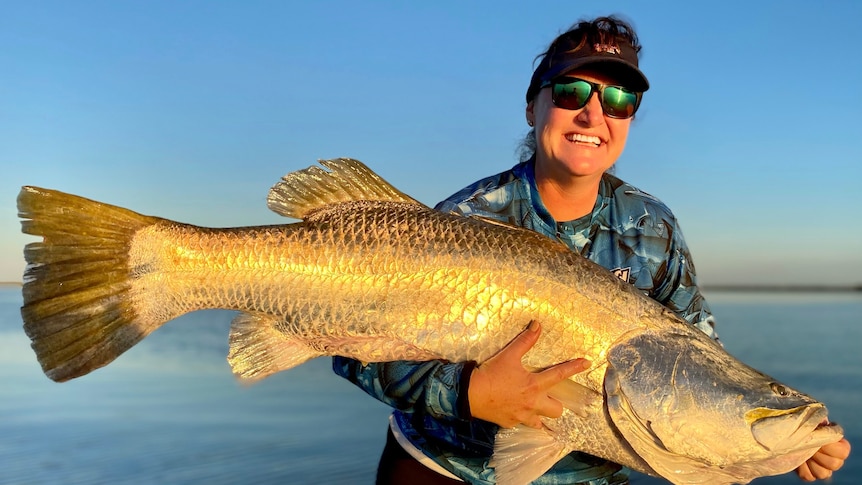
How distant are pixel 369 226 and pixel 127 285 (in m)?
1.06

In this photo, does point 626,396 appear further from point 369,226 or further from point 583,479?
point 369,226

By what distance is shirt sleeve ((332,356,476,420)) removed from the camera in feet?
9.82

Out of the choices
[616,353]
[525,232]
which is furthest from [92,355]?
[616,353]

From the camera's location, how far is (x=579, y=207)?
384 centimetres

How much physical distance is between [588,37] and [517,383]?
199cm

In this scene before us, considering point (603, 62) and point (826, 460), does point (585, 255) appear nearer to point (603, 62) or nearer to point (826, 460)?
point (603, 62)

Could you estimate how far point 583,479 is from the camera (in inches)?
138

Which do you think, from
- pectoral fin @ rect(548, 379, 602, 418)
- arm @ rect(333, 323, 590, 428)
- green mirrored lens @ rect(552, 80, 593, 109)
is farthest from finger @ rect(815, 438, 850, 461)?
green mirrored lens @ rect(552, 80, 593, 109)

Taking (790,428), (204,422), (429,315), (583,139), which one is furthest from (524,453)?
(204,422)

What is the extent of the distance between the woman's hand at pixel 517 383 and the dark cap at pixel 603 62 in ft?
4.99

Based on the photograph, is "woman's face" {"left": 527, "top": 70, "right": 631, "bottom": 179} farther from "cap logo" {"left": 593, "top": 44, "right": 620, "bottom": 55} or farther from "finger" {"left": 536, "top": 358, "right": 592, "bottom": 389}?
"finger" {"left": 536, "top": 358, "right": 592, "bottom": 389}

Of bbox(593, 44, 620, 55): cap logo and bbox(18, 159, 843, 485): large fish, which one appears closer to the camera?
bbox(18, 159, 843, 485): large fish

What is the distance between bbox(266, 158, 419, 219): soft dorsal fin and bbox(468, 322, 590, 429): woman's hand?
0.81 m

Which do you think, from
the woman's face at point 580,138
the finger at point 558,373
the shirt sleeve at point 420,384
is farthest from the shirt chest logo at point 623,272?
the shirt sleeve at point 420,384
